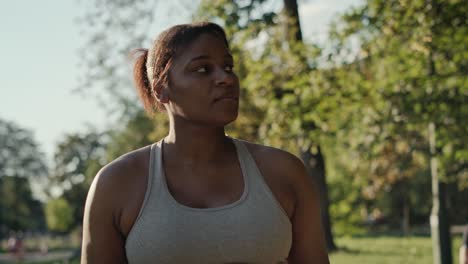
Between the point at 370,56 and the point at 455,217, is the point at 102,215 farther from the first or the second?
the point at 455,217

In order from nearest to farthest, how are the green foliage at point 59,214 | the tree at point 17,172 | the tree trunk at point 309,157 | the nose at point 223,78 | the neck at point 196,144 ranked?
the nose at point 223,78 < the neck at point 196,144 < the tree trunk at point 309,157 < the green foliage at point 59,214 < the tree at point 17,172

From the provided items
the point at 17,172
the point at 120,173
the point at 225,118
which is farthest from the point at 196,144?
the point at 17,172

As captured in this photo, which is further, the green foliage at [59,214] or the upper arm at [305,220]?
the green foliage at [59,214]

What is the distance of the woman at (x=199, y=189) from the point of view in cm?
233

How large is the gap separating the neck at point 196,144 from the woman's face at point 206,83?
0.05 metres

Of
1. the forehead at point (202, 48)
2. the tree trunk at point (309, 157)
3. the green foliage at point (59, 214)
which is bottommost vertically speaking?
the green foliage at point (59, 214)

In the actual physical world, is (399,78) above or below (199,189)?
below

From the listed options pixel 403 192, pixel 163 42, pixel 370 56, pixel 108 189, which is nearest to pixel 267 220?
pixel 108 189

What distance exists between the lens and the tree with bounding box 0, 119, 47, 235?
72.4 meters

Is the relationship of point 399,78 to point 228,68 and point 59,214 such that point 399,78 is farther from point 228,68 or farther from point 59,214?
point 59,214

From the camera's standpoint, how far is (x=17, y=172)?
2970 inches

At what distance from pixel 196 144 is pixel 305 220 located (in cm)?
44

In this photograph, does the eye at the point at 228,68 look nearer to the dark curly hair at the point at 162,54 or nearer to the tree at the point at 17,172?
the dark curly hair at the point at 162,54

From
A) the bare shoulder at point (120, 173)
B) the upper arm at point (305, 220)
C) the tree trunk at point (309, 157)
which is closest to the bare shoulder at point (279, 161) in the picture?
the upper arm at point (305, 220)
